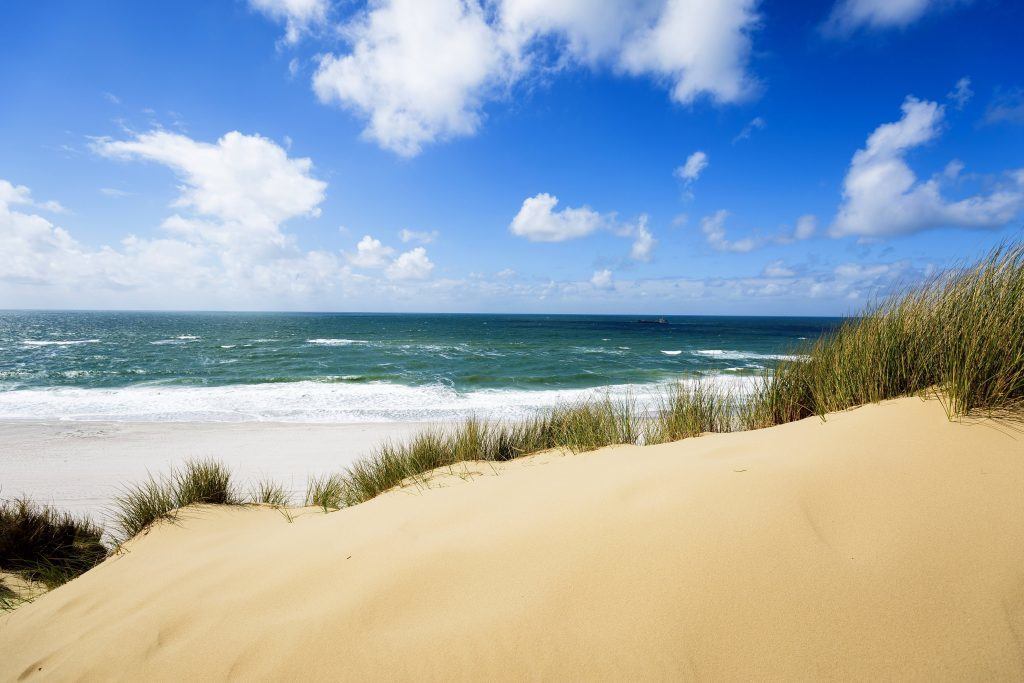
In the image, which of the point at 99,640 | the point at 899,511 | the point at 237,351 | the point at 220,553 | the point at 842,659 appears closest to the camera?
the point at 842,659

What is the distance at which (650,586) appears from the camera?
182 centimetres

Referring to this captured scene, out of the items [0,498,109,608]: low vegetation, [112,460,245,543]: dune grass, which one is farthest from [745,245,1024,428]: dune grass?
[0,498,109,608]: low vegetation

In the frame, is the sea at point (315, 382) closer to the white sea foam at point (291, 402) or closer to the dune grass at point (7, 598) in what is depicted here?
the white sea foam at point (291, 402)

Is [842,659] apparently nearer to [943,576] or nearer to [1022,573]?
[943,576]

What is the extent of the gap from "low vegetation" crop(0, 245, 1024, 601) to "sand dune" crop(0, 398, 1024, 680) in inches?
27.8

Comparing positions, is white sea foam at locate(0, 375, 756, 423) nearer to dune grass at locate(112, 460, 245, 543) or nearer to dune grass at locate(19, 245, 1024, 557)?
dune grass at locate(19, 245, 1024, 557)

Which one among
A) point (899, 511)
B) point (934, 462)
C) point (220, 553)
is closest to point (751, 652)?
point (899, 511)

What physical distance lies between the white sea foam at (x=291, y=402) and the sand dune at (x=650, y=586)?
9908mm

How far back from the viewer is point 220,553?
3297mm

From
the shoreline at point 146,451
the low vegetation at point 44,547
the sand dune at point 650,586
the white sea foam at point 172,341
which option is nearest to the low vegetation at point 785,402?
the low vegetation at point 44,547

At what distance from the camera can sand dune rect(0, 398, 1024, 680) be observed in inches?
60.8

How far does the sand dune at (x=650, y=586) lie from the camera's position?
1.54 metres

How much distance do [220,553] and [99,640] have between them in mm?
944

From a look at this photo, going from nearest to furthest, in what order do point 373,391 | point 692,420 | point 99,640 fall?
point 99,640 → point 692,420 → point 373,391
